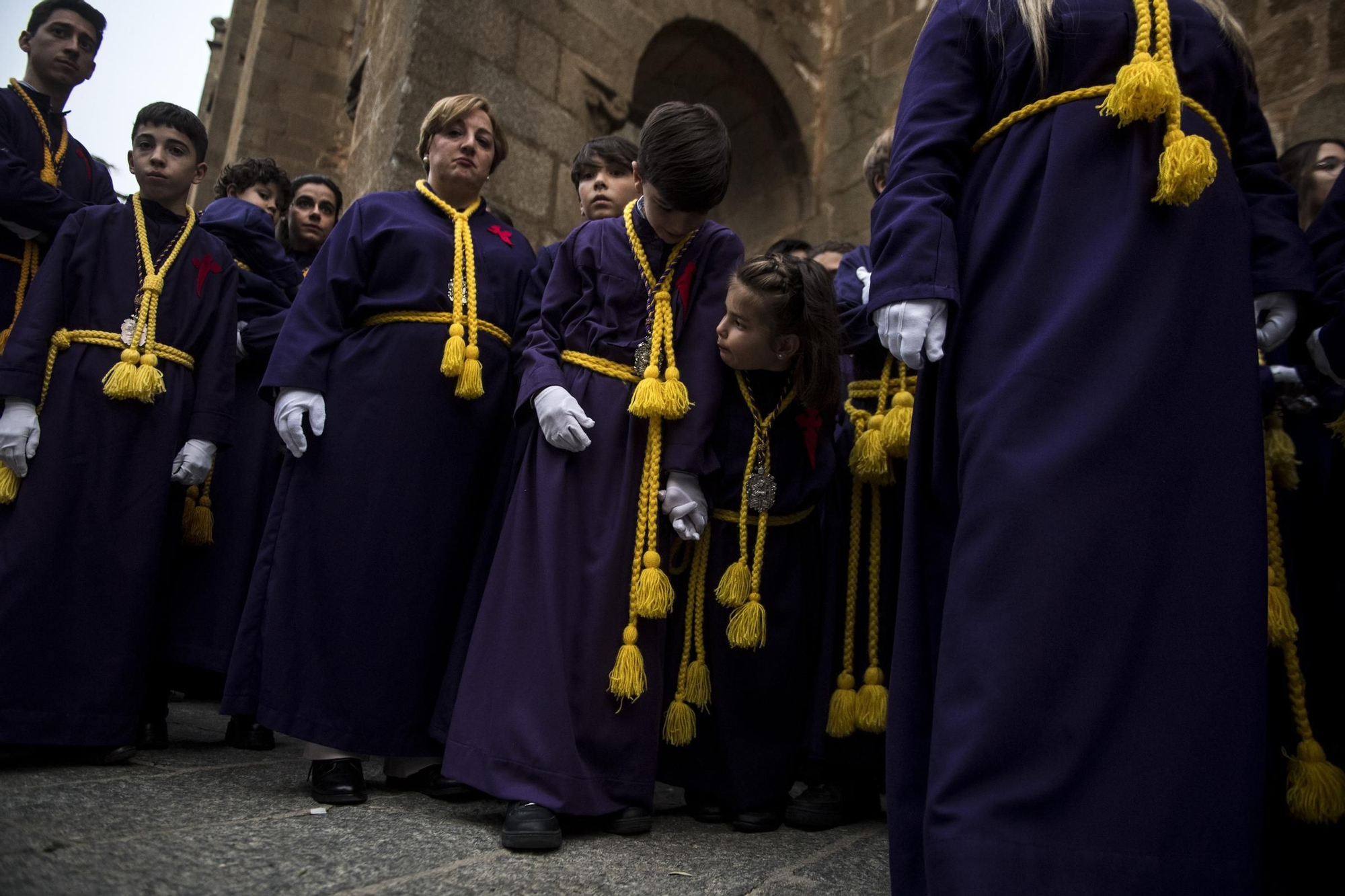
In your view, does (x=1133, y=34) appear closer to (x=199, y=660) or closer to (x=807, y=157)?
(x=199, y=660)

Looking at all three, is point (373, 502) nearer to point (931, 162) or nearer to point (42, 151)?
point (931, 162)

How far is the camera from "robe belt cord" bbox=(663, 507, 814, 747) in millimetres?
2465

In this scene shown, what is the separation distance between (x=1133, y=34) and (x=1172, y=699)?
1.12 m

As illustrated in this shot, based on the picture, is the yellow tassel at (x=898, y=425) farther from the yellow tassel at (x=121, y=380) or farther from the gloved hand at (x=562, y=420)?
the yellow tassel at (x=121, y=380)

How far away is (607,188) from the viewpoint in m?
3.18

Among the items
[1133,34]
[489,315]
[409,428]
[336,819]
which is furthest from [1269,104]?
[336,819]

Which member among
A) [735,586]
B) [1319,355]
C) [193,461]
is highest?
[1319,355]

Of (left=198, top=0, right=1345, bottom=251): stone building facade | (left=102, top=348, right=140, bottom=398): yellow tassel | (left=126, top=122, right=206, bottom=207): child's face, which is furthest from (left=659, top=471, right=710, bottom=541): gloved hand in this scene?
(left=198, top=0, right=1345, bottom=251): stone building facade

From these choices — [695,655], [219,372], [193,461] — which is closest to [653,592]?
[695,655]

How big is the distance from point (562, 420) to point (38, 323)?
154 centimetres

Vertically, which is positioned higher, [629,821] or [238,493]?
[238,493]

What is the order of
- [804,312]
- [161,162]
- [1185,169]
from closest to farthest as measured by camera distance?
[1185,169] → [804,312] → [161,162]

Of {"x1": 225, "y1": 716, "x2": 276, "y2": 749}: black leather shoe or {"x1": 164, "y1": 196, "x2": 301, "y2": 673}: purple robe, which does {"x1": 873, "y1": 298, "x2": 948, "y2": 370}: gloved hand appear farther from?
{"x1": 225, "y1": 716, "x2": 276, "y2": 749}: black leather shoe

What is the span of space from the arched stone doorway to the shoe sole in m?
5.42
